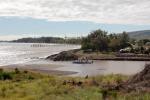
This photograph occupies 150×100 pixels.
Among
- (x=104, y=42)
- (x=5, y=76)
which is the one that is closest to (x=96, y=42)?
(x=104, y=42)

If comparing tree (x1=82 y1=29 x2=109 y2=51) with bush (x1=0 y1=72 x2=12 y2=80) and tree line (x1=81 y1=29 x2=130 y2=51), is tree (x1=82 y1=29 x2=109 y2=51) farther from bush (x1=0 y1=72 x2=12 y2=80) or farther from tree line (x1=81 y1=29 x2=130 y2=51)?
bush (x1=0 y1=72 x2=12 y2=80)

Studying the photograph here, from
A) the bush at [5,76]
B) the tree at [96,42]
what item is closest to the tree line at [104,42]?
the tree at [96,42]

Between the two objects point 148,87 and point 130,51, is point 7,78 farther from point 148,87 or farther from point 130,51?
point 130,51

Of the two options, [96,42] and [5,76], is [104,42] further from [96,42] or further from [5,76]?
[5,76]

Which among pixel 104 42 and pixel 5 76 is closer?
pixel 5 76

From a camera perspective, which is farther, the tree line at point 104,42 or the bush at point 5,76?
the tree line at point 104,42

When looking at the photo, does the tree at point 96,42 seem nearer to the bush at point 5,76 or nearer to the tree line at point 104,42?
the tree line at point 104,42

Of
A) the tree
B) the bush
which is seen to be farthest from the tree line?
the bush

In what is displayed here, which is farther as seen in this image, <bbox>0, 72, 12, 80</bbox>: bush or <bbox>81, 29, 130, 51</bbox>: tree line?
<bbox>81, 29, 130, 51</bbox>: tree line

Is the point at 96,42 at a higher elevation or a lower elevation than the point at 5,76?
higher

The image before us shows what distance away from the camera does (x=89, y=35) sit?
163875mm

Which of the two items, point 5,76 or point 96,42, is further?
point 96,42

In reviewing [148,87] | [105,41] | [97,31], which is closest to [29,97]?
[148,87]

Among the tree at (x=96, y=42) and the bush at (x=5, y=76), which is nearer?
the bush at (x=5, y=76)
